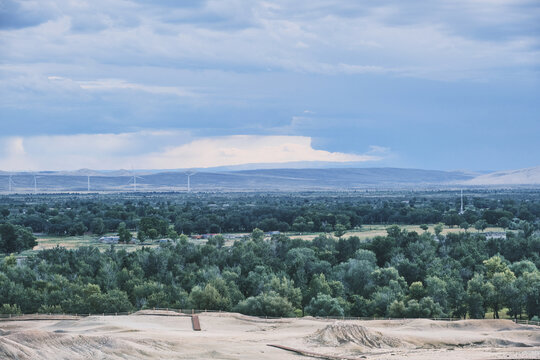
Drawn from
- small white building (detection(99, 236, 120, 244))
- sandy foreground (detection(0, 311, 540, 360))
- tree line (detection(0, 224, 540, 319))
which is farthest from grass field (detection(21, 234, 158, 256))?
sandy foreground (detection(0, 311, 540, 360))

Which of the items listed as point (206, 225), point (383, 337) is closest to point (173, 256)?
point (383, 337)

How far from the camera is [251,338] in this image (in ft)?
169

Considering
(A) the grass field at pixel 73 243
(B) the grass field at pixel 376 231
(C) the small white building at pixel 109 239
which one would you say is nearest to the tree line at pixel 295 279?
(A) the grass field at pixel 73 243

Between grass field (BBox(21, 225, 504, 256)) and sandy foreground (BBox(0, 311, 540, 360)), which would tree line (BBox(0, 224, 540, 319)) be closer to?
sandy foreground (BBox(0, 311, 540, 360))

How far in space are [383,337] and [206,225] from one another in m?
81.7

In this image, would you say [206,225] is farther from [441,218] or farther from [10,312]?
[10,312]

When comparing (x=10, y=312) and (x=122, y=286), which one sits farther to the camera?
(x=122, y=286)

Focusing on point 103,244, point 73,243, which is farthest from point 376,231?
point 73,243

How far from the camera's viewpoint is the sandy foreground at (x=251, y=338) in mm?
46188

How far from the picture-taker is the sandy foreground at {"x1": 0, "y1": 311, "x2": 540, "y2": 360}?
152 ft

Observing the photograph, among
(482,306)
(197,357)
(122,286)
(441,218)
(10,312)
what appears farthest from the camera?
(441,218)

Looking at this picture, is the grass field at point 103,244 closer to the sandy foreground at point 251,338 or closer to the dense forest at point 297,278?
the dense forest at point 297,278

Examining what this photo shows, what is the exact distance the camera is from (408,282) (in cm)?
7456

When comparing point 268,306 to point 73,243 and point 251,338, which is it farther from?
point 73,243
